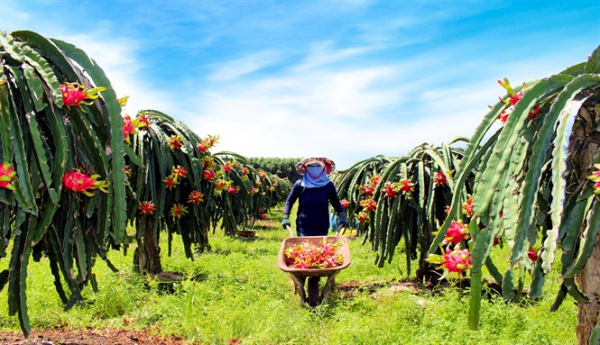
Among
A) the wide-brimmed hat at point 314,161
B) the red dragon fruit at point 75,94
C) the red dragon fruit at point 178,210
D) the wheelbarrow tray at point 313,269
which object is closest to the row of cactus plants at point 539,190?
the red dragon fruit at point 75,94

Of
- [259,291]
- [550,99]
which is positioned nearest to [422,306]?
[259,291]

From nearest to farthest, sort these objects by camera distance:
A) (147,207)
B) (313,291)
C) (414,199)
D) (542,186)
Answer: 1. (542,186)
2. (313,291)
3. (414,199)
4. (147,207)

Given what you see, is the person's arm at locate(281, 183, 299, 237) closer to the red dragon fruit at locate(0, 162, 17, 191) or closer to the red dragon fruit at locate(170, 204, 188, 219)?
the red dragon fruit at locate(170, 204, 188, 219)

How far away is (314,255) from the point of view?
4.46m

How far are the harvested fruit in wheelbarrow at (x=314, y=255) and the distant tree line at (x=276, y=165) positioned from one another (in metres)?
26.8

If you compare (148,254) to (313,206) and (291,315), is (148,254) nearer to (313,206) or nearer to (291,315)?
(313,206)

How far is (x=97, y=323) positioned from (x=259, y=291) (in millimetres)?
1664

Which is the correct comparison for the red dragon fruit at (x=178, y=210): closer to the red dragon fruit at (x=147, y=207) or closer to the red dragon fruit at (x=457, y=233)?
the red dragon fruit at (x=147, y=207)

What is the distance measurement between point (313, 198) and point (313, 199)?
0.01m

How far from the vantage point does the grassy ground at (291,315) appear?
143 inches

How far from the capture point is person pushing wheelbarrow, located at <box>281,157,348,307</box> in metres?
5.31

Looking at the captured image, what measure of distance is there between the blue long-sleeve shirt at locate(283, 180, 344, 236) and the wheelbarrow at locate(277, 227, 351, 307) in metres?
0.47

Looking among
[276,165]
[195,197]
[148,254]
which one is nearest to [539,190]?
[195,197]

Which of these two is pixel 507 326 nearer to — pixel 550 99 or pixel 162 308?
pixel 550 99
